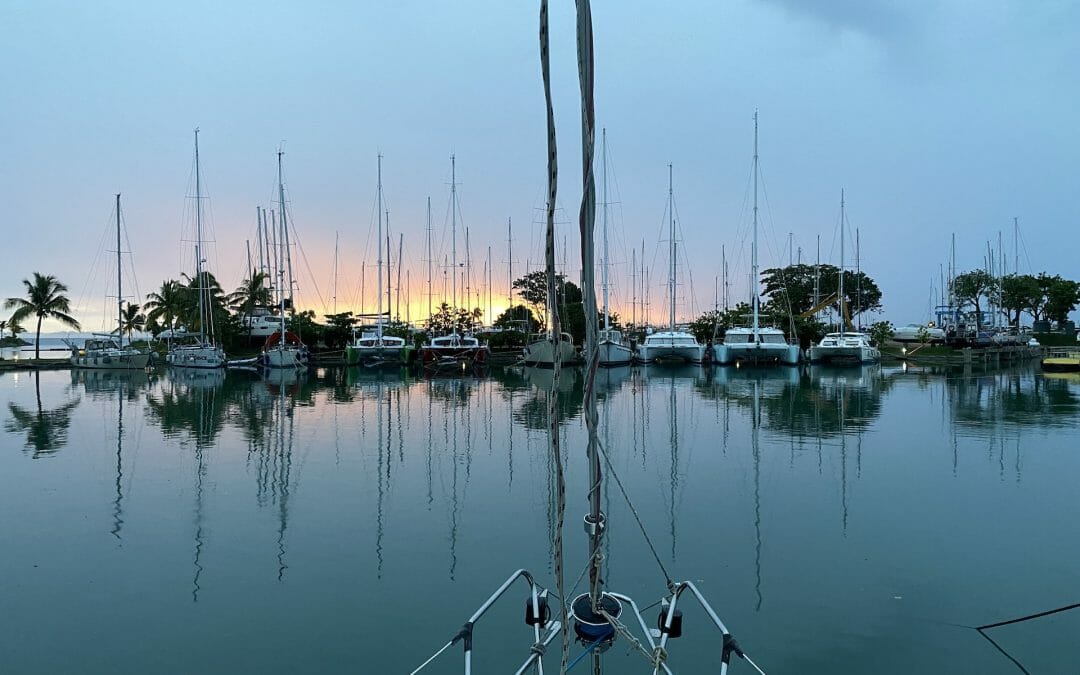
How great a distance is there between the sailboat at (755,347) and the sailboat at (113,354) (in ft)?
131

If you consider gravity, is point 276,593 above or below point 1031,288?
below

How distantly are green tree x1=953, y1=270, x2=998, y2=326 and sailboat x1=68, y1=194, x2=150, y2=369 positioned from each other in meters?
73.0

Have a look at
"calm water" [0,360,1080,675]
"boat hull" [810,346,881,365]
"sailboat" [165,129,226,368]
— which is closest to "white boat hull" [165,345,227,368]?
"sailboat" [165,129,226,368]

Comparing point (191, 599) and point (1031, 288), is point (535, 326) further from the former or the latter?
point (191, 599)

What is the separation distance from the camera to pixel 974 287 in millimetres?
70625

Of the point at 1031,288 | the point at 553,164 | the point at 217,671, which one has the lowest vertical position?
the point at 217,671

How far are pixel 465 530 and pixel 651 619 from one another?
359 cm

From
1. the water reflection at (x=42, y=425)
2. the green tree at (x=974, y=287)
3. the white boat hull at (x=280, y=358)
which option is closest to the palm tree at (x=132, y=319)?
the white boat hull at (x=280, y=358)

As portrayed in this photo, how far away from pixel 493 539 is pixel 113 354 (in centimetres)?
4875

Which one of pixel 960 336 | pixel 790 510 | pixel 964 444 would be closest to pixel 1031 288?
pixel 960 336

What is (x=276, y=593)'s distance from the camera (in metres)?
6.88

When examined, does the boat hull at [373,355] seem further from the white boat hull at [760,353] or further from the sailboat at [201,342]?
the white boat hull at [760,353]

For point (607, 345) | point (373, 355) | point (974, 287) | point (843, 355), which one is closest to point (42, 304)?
point (373, 355)

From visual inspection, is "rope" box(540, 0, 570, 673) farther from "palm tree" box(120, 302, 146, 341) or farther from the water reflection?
"palm tree" box(120, 302, 146, 341)
